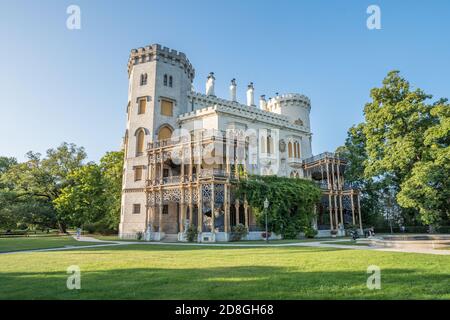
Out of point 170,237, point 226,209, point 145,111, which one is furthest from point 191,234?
point 145,111

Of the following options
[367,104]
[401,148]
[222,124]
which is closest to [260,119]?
[222,124]

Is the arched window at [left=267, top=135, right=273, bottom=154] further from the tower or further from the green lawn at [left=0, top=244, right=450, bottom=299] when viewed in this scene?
the green lawn at [left=0, top=244, right=450, bottom=299]

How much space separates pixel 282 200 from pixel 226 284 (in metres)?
21.7

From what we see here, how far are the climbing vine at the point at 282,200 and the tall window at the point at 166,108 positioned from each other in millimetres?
12788

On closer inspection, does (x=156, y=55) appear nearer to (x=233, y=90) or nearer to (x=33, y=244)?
(x=233, y=90)

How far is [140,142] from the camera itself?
3409cm

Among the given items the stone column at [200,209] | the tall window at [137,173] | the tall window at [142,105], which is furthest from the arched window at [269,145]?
the tall window at [137,173]

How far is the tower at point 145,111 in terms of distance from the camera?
108ft

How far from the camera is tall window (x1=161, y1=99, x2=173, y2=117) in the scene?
113 feet

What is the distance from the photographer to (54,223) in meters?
46.7

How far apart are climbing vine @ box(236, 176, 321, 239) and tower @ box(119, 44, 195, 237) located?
38.2 ft

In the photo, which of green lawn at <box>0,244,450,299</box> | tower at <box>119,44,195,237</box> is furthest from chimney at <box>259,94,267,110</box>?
green lawn at <box>0,244,450,299</box>

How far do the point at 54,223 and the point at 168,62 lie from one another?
30232mm
